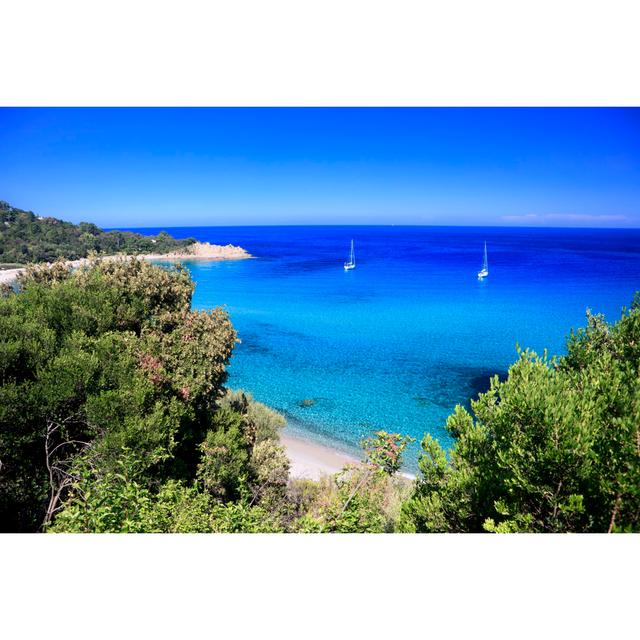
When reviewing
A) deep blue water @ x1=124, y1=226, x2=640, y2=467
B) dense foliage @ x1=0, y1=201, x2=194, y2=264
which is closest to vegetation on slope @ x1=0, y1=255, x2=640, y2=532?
deep blue water @ x1=124, y1=226, x2=640, y2=467

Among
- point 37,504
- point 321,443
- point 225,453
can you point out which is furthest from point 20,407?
point 321,443

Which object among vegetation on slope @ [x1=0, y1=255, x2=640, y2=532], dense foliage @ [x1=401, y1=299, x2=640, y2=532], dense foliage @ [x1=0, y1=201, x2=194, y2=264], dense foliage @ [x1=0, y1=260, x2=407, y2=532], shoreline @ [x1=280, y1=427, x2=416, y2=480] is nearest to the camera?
dense foliage @ [x1=401, y1=299, x2=640, y2=532]

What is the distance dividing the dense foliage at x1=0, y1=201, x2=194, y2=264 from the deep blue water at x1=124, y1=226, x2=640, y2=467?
1086 centimetres

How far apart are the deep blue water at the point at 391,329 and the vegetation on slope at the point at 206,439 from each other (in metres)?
7.29

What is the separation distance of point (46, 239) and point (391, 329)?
1344 inches

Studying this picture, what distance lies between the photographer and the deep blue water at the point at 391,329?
651 inches

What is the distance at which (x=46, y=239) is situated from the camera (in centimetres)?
3753

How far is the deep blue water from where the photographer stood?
54.2 ft

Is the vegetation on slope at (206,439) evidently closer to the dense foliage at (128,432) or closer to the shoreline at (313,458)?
the dense foliage at (128,432)

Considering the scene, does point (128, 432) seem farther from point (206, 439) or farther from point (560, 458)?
point (560, 458)

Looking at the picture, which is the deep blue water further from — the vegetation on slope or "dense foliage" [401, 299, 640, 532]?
"dense foliage" [401, 299, 640, 532]

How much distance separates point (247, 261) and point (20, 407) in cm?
6513

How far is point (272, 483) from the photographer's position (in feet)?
25.4

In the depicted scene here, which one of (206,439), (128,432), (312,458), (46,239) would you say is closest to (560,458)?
(128,432)
